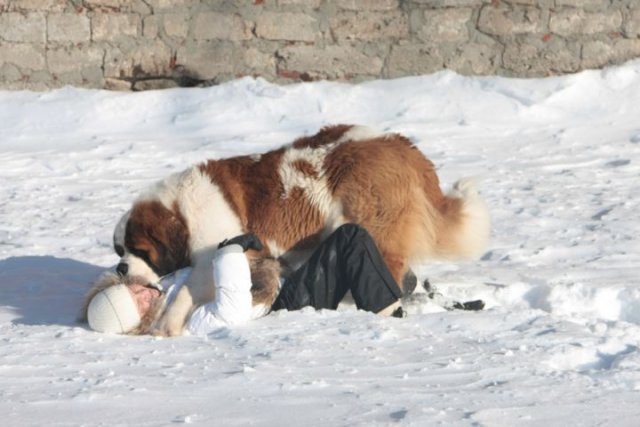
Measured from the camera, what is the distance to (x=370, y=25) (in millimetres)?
9812

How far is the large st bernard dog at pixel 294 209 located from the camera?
18.5 feet

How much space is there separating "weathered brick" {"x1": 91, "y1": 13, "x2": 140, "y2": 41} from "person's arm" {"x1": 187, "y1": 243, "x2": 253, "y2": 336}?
4.81 meters

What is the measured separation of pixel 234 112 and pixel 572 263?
3.72 m

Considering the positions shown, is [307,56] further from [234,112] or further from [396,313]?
[396,313]

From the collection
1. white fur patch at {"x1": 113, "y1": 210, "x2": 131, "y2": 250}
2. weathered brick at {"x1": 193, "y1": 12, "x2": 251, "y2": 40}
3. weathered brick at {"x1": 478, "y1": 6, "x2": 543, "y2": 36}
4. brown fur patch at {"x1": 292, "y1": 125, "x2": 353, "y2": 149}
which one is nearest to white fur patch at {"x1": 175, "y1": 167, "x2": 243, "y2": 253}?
white fur patch at {"x1": 113, "y1": 210, "x2": 131, "y2": 250}

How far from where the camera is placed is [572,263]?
669cm

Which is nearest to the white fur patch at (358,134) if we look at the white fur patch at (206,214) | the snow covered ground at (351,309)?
the white fur patch at (206,214)

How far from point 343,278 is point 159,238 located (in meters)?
0.86

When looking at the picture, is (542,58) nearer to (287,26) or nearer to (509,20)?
(509,20)

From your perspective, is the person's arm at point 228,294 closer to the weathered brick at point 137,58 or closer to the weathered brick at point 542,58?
the weathered brick at point 137,58

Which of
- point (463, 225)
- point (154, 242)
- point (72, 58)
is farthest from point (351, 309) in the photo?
point (72, 58)

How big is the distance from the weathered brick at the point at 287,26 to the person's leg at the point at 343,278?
447 cm

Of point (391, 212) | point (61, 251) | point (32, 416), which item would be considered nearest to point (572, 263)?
point (391, 212)

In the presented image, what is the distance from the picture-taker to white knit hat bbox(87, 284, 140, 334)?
5.32m
